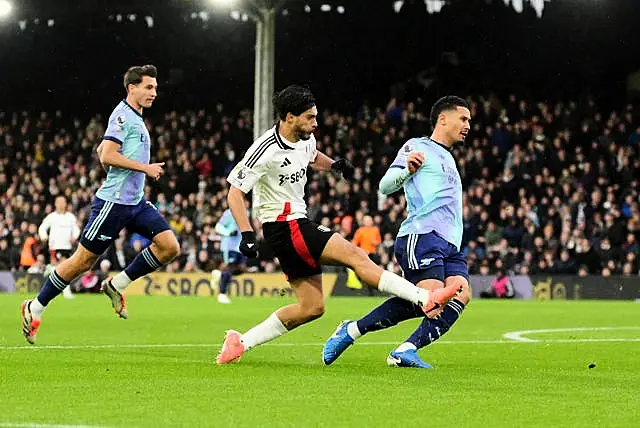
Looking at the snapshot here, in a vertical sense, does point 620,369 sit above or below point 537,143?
below

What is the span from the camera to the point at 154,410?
6418 millimetres

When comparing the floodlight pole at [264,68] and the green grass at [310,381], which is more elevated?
the floodlight pole at [264,68]

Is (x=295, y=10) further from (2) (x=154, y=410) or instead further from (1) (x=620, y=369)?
(2) (x=154, y=410)

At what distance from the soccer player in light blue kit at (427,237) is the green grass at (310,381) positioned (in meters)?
0.25

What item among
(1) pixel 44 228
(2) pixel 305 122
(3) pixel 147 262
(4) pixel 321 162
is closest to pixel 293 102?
(2) pixel 305 122

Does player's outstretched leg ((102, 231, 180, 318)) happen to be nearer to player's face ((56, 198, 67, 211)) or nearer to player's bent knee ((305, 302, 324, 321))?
player's bent knee ((305, 302, 324, 321))

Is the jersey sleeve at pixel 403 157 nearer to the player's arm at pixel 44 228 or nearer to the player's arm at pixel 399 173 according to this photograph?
the player's arm at pixel 399 173

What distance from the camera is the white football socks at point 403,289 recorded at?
8461mm

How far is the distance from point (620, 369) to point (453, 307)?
1.21 meters

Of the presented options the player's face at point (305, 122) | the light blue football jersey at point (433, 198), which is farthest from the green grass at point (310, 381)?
the player's face at point (305, 122)

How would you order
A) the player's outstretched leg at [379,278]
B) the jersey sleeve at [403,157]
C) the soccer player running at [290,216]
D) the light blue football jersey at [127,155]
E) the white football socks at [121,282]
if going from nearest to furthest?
the player's outstretched leg at [379,278], the soccer player running at [290,216], the jersey sleeve at [403,157], the light blue football jersey at [127,155], the white football socks at [121,282]

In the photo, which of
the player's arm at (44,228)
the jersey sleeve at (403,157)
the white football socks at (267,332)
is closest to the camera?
the jersey sleeve at (403,157)

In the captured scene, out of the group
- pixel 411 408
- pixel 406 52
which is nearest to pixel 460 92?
pixel 406 52

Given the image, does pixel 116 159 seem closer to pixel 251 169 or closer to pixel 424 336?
pixel 251 169
